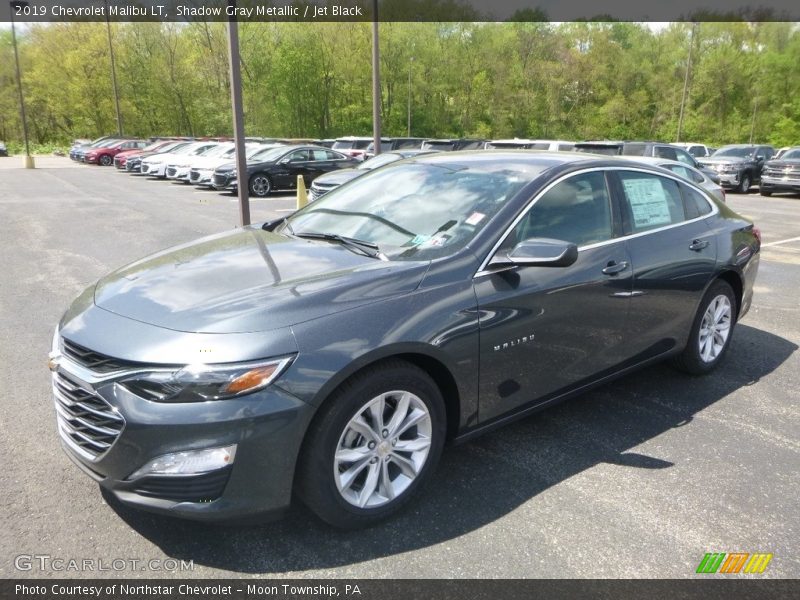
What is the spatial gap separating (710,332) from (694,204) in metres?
0.94

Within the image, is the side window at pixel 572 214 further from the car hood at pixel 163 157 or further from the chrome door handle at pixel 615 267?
the car hood at pixel 163 157

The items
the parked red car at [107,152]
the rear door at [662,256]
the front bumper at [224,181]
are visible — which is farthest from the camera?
the parked red car at [107,152]

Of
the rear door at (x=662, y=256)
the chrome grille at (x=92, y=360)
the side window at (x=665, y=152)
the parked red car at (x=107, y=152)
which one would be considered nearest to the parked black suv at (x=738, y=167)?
the side window at (x=665, y=152)

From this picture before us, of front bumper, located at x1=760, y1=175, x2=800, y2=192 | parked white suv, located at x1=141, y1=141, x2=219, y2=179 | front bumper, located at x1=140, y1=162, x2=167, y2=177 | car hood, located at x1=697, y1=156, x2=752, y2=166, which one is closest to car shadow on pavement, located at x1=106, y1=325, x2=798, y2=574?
front bumper, located at x1=760, y1=175, x2=800, y2=192

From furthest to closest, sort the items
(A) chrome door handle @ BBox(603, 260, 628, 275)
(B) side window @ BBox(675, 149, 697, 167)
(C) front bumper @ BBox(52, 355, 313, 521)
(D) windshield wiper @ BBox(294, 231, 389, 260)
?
(B) side window @ BBox(675, 149, 697, 167) < (A) chrome door handle @ BBox(603, 260, 628, 275) < (D) windshield wiper @ BBox(294, 231, 389, 260) < (C) front bumper @ BBox(52, 355, 313, 521)

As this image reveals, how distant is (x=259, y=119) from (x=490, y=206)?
60.9 m

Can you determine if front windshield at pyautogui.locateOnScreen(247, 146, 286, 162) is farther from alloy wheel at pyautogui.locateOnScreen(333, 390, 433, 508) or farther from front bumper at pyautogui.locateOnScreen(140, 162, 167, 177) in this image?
alloy wheel at pyautogui.locateOnScreen(333, 390, 433, 508)

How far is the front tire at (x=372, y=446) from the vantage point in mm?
2615

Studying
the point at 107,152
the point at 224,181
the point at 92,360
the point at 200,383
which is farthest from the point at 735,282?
the point at 107,152

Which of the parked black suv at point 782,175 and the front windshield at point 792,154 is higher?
the front windshield at point 792,154

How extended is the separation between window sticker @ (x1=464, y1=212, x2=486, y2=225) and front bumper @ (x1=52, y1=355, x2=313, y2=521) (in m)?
1.39

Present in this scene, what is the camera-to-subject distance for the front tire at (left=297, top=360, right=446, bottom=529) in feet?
8.58

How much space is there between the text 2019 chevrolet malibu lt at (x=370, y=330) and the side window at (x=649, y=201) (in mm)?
15

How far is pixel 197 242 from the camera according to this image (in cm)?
388
